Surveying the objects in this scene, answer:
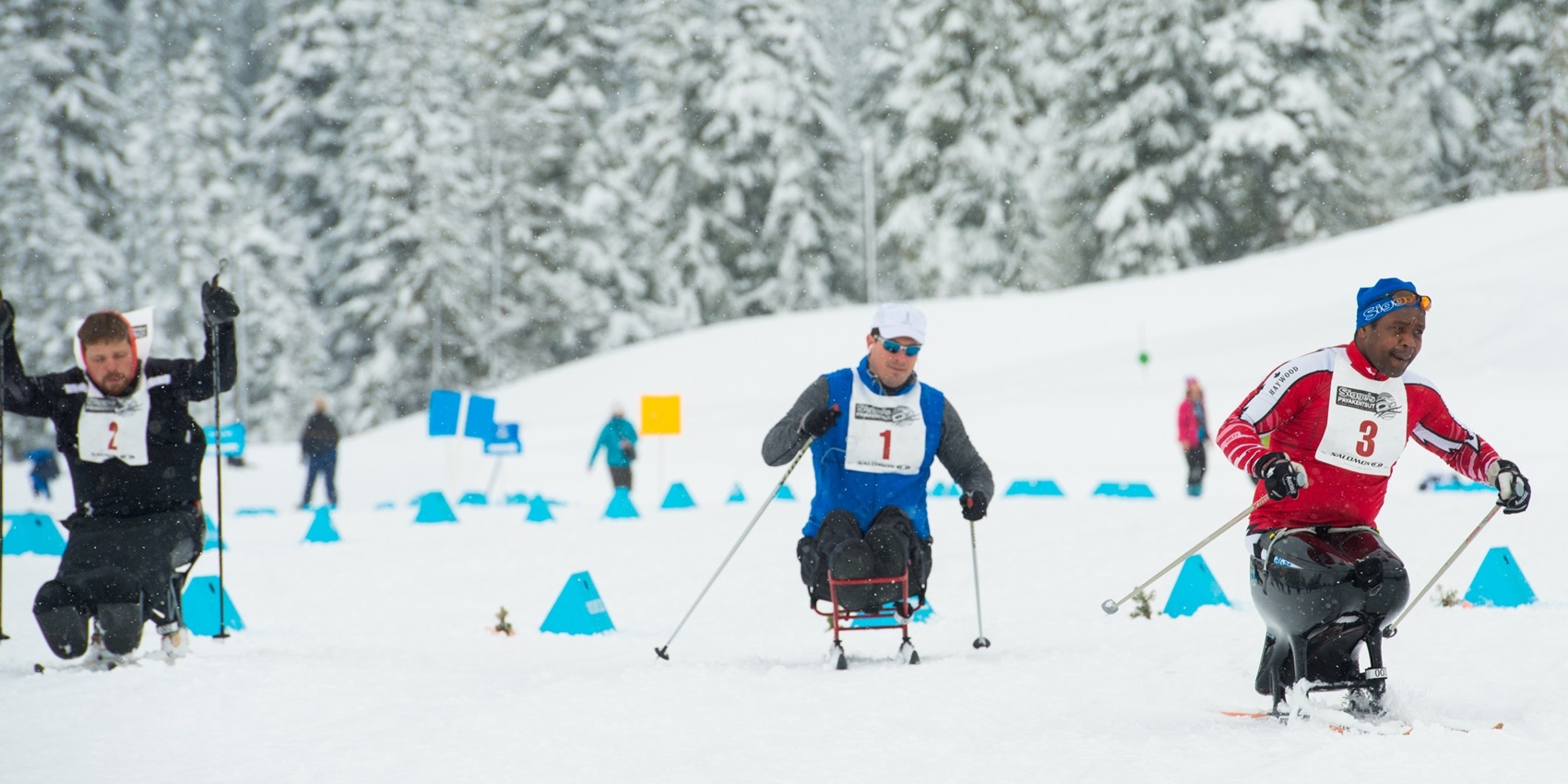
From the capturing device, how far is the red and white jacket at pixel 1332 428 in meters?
4.75

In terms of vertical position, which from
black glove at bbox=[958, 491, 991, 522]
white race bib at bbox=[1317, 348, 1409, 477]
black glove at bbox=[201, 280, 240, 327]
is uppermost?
black glove at bbox=[201, 280, 240, 327]

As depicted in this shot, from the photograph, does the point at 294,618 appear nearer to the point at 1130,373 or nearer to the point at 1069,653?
the point at 1069,653

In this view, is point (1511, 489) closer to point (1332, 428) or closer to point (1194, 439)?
point (1332, 428)

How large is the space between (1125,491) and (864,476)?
982 cm

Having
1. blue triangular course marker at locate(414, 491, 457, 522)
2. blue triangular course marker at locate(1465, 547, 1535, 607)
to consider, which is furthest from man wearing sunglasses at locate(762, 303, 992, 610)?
blue triangular course marker at locate(414, 491, 457, 522)

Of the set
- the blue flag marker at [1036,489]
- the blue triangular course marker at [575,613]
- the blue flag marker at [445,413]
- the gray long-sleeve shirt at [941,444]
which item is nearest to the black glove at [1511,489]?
the gray long-sleeve shirt at [941,444]

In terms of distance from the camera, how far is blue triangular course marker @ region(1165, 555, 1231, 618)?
7977 millimetres

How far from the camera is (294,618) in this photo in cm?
888

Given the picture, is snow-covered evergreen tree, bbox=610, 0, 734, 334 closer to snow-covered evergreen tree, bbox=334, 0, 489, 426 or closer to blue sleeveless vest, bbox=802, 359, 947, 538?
snow-covered evergreen tree, bbox=334, 0, 489, 426

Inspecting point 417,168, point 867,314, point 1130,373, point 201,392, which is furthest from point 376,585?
point 417,168

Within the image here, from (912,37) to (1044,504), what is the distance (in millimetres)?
31145

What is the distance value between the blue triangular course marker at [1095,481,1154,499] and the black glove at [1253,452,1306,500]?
10666 millimetres

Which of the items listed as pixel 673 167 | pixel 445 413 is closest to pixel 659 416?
pixel 445 413

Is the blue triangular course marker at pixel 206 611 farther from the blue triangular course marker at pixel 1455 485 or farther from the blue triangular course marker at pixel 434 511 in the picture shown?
the blue triangular course marker at pixel 1455 485
